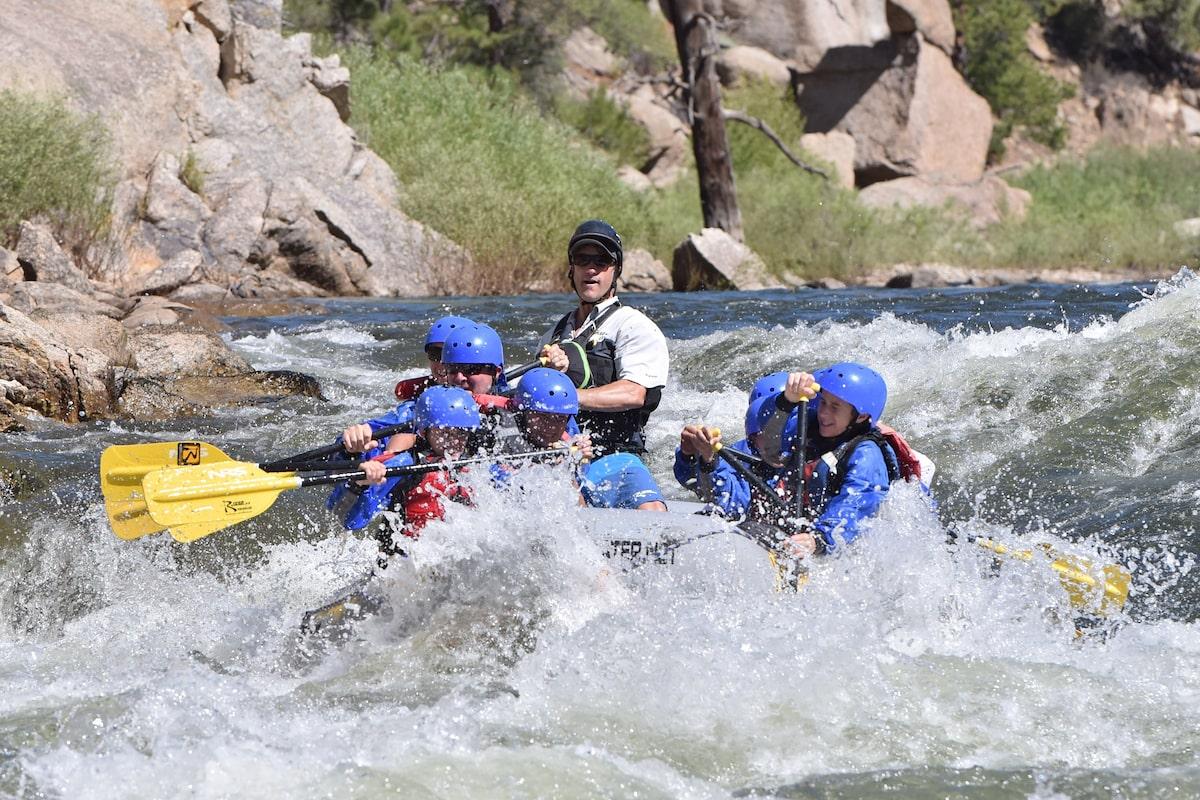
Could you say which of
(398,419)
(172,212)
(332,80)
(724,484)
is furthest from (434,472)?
(332,80)

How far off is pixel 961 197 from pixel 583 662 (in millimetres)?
24585

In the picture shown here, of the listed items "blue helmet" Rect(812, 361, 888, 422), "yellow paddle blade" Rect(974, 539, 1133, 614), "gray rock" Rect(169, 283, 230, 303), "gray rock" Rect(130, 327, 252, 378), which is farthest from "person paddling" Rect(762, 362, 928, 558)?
"gray rock" Rect(169, 283, 230, 303)

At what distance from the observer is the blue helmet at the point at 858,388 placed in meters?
5.23

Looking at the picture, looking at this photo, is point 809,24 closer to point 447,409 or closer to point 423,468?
point 447,409

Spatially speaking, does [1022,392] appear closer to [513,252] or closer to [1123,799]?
[1123,799]

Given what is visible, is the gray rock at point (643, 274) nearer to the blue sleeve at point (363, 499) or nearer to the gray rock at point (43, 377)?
the gray rock at point (43, 377)

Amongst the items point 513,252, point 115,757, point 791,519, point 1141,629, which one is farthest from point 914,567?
point 513,252

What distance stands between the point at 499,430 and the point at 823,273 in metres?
16.5

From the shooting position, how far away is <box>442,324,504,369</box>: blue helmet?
547 centimetres

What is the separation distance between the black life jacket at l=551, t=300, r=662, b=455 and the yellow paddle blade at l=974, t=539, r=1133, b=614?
141 centimetres

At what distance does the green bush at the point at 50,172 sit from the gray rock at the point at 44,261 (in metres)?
0.79

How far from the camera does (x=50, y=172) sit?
14594 millimetres

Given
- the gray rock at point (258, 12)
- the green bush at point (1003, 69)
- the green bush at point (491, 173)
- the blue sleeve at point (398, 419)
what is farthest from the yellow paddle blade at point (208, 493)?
the green bush at point (1003, 69)

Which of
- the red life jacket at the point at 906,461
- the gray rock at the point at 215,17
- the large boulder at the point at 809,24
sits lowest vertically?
the red life jacket at the point at 906,461
